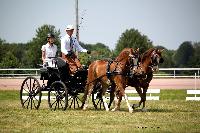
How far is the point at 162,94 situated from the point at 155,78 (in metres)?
14.2

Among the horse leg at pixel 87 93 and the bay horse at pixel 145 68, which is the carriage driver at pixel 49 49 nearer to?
the horse leg at pixel 87 93

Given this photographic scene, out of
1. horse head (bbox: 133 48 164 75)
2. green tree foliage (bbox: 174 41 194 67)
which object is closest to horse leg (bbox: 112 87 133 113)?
horse head (bbox: 133 48 164 75)

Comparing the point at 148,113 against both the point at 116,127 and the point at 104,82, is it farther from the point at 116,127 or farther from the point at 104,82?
the point at 116,127

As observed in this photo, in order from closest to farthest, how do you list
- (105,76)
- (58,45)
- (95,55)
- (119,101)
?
(119,101) → (105,76) → (95,55) → (58,45)

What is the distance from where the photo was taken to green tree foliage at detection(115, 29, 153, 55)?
256ft

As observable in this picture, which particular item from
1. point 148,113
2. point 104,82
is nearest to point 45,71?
point 104,82

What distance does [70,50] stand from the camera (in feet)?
61.8

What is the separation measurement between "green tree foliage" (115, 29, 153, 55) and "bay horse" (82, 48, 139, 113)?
58854 millimetres

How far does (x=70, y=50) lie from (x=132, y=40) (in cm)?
6051

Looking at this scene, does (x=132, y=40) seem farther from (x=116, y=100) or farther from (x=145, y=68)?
(x=145, y=68)

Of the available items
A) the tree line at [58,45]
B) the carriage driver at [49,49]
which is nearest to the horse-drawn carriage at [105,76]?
the carriage driver at [49,49]

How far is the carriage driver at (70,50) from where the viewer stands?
18.6m

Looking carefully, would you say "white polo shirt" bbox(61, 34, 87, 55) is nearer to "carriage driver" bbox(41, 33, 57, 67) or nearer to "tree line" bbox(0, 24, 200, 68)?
"carriage driver" bbox(41, 33, 57, 67)

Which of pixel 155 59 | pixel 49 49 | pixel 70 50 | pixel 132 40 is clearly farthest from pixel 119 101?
pixel 132 40
